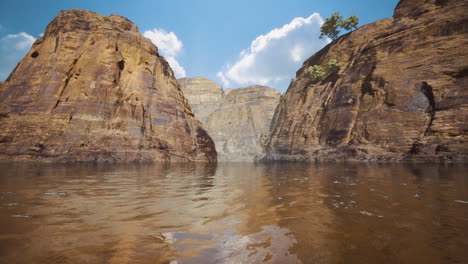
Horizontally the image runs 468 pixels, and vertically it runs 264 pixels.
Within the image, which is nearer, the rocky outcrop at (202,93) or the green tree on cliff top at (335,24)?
the green tree on cliff top at (335,24)

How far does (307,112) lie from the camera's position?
32875mm

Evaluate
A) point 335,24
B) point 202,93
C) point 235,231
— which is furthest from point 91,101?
point 202,93

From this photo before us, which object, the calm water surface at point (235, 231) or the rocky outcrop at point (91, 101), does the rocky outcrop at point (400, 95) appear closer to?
the rocky outcrop at point (91, 101)

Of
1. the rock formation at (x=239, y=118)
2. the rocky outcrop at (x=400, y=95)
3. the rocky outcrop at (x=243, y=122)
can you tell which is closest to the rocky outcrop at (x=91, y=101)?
the rocky outcrop at (x=400, y=95)

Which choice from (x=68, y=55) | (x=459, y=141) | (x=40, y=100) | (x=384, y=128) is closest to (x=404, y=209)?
(x=459, y=141)

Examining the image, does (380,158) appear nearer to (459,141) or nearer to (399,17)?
(459,141)

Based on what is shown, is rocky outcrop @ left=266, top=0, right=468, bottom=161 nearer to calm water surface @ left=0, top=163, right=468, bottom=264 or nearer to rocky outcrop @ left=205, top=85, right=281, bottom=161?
calm water surface @ left=0, top=163, right=468, bottom=264

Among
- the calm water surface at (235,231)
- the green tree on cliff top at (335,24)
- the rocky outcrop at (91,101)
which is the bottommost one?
the calm water surface at (235,231)

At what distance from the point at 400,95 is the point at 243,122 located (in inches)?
2422

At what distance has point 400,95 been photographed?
69.9ft

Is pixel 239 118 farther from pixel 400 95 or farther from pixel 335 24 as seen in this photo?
pixel 400 95

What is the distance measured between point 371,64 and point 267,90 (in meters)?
63.1

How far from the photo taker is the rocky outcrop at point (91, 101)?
63.5 feet

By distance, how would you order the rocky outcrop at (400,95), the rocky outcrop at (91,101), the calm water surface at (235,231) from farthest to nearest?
the rocky outcrop at (91,101), the rocky outcrop at (400,95), the calm water surface at (235,231)
